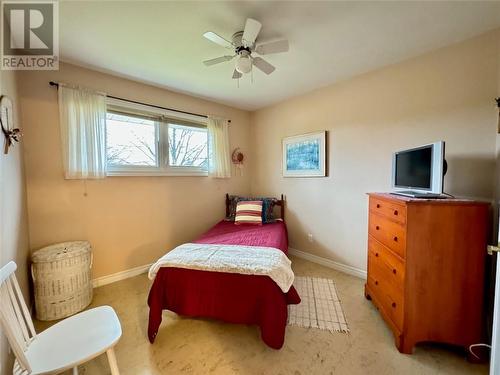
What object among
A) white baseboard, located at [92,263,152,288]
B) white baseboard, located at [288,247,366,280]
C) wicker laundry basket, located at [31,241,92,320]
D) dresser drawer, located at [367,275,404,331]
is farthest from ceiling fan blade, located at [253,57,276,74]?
white baseboard, located at [92,263,152,288]

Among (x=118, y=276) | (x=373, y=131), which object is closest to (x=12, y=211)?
(x=118, y=276)

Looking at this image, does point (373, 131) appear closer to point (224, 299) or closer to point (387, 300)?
point (387, 300)

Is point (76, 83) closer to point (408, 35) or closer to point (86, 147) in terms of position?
point (86, 147)

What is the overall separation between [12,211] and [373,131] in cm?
340

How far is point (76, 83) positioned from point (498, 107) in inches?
153

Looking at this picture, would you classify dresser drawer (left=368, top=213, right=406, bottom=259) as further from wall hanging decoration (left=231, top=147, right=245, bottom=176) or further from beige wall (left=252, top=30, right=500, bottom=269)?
wall hanging decoration (left=231, top=147, right=245, bottom=176)

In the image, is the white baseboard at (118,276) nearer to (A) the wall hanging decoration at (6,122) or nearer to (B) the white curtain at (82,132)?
(B) the white curtain at (82,132)

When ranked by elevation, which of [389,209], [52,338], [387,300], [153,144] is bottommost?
[387,300]

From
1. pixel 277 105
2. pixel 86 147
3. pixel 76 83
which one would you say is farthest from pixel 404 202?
pixel 76 83

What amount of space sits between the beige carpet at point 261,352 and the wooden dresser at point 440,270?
14 cm

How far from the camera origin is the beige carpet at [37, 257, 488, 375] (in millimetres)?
1379

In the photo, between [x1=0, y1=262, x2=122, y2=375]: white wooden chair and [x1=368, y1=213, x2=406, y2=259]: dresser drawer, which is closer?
[x1=0, y1=262, x2=122, y2=375]: white wooden chair

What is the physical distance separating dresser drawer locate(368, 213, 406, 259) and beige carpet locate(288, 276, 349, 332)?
80 centimetres

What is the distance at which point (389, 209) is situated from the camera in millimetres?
1652
